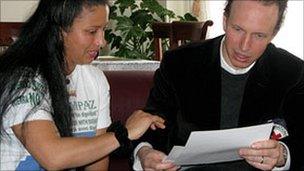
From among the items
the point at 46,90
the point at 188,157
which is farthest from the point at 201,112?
the point at 46,90

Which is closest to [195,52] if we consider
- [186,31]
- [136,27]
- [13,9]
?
[186,31]

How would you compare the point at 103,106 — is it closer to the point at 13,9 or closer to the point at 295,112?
the point at 295,112

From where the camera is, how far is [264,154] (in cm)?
114

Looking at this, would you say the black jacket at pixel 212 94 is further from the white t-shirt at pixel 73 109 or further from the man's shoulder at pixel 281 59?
the white t-shirt at pixel 73 109

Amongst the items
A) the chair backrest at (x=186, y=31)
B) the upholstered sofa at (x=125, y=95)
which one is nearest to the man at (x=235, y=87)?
the upholstered sofa at (x=125, y=95)

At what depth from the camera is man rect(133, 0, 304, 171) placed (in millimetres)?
1208

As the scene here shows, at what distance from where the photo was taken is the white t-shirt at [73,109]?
109 cm

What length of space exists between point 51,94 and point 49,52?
11cm

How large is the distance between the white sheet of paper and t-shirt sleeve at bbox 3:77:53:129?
1.08ft

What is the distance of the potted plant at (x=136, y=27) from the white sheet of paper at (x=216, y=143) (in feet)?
9.15

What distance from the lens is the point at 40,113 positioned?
1.08 metres

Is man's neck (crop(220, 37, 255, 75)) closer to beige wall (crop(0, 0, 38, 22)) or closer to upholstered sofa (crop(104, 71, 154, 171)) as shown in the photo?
upholstered sofa (crop(104, 71, 154, 171))

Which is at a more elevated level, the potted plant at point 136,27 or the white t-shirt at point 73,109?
the white t-shirt at point 73,109

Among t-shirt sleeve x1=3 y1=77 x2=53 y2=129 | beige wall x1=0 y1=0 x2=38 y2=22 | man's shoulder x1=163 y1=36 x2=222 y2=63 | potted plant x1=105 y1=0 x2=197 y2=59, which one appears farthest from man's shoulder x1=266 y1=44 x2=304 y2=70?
beige wall x1=0 y1=0 x2=38 y2=22
